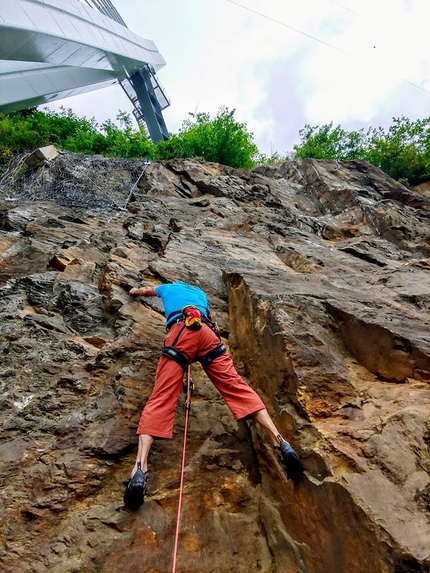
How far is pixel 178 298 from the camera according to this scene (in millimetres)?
4141

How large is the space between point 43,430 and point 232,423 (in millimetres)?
1849

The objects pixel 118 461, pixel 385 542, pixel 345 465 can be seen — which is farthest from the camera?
pixel 118 461

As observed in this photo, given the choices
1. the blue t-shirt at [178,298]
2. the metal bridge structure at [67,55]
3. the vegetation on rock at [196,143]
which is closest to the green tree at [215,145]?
the vegetation on rock at [196,143]

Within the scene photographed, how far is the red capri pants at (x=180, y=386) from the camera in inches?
123

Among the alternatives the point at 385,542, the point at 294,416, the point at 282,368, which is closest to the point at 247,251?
the point at 282,368

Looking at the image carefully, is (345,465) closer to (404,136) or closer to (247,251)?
(247,251)

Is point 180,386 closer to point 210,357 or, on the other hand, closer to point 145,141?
point 210,357

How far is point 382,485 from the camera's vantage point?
2512 millimetres

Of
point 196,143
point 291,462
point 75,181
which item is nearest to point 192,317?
→ point 291,462

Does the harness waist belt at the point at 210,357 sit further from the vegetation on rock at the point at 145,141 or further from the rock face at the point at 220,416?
the vegetation on rock at the point at 145,141

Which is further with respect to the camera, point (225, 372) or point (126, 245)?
point (126, 245)

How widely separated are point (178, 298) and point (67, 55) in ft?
66.4

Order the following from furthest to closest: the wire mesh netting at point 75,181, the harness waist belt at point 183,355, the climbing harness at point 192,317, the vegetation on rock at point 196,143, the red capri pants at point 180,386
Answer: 1. the vegetation on rock at point 196,143
2. the wire mesh netting at point 75,181
3. the climbing harness at point 192,317
4. the harness waist belt at point 183,355
5. the red capri pants at point 180,386

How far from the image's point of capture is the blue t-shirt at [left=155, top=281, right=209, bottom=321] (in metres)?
4.04
